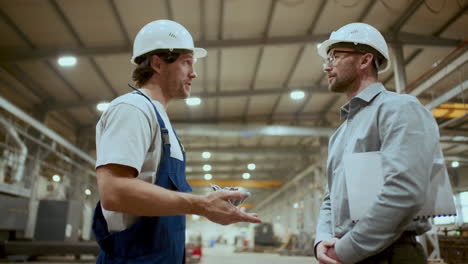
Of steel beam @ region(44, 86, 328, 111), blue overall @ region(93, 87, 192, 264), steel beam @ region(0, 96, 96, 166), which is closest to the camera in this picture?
blue overall @ region(93, 87, 192, 264)

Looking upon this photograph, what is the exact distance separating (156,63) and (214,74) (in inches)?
389

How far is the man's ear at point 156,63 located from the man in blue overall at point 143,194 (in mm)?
226

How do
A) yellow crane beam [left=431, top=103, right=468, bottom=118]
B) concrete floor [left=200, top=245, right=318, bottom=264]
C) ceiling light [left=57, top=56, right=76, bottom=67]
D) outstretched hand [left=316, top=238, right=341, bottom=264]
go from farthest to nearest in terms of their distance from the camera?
concrete floor [left=200, top=245, right=318, bottom=264] → yellow crane beam [left=431, top=103, right=468, bottom=118] → ceiling light [left=57, top=56, right=76, bottom=67] → outstretched hand [left=316, top=238, right=341, bottom=264]

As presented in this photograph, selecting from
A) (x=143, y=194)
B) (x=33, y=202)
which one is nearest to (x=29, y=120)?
(x=33, y=202)

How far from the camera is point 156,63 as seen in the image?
1835 mm

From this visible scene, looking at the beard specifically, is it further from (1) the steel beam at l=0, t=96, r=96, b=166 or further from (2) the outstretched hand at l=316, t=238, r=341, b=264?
(1) the steel beam at l=0, t=96, r=96, b=166

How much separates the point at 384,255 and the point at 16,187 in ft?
39.0

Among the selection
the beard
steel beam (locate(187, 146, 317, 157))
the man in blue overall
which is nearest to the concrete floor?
steel beam (locate(187, 146, 317, 157))

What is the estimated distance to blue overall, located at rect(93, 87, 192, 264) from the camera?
1.39 m

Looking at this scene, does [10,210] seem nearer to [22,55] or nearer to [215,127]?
[22,55]

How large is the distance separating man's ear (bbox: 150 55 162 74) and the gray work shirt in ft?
3.65

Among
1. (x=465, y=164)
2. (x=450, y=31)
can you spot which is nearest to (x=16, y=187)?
(x=450, y=31)

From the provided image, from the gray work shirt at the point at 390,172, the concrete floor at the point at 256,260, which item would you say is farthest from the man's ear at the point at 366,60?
the concrete floor at the point at 256,260

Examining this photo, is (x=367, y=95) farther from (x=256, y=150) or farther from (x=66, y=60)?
(x=256, y=150)
